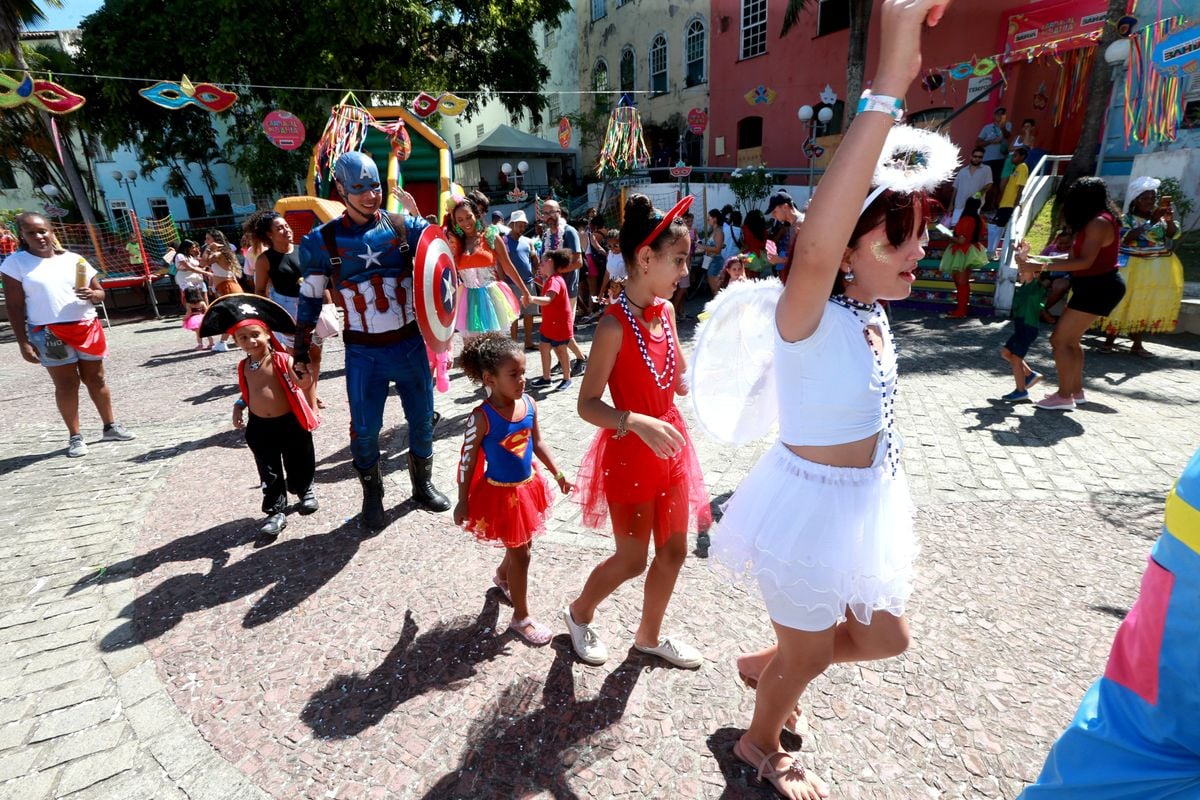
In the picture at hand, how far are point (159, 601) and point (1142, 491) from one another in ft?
20.2

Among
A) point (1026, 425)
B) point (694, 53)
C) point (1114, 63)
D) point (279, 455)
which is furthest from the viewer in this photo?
point (694, 53)

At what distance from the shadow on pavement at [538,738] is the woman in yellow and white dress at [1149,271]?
7353 mm

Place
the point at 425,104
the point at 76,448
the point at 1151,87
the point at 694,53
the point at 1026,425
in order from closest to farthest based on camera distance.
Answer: the point at 1026,425, the point at 76,448, the point at 1151,87, the point at 425,104, the point at 694,53

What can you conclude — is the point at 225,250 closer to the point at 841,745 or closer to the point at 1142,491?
the point at 841,745

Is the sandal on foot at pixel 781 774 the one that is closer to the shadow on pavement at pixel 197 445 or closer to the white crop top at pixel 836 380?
the white crop top at pixel 836 380

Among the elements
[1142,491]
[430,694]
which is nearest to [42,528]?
[430,694]

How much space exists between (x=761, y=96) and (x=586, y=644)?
21059 mm

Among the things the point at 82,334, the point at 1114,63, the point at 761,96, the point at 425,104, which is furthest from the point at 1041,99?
the point at 82,334

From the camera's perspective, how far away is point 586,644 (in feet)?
8.94

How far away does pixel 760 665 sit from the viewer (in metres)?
2.35

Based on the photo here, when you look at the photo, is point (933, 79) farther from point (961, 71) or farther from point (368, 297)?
point (368, 297)

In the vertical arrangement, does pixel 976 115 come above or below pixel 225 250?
above

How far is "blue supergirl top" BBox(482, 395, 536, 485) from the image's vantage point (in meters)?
2.74

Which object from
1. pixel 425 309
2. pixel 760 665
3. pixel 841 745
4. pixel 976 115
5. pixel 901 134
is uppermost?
pixel 976 115
